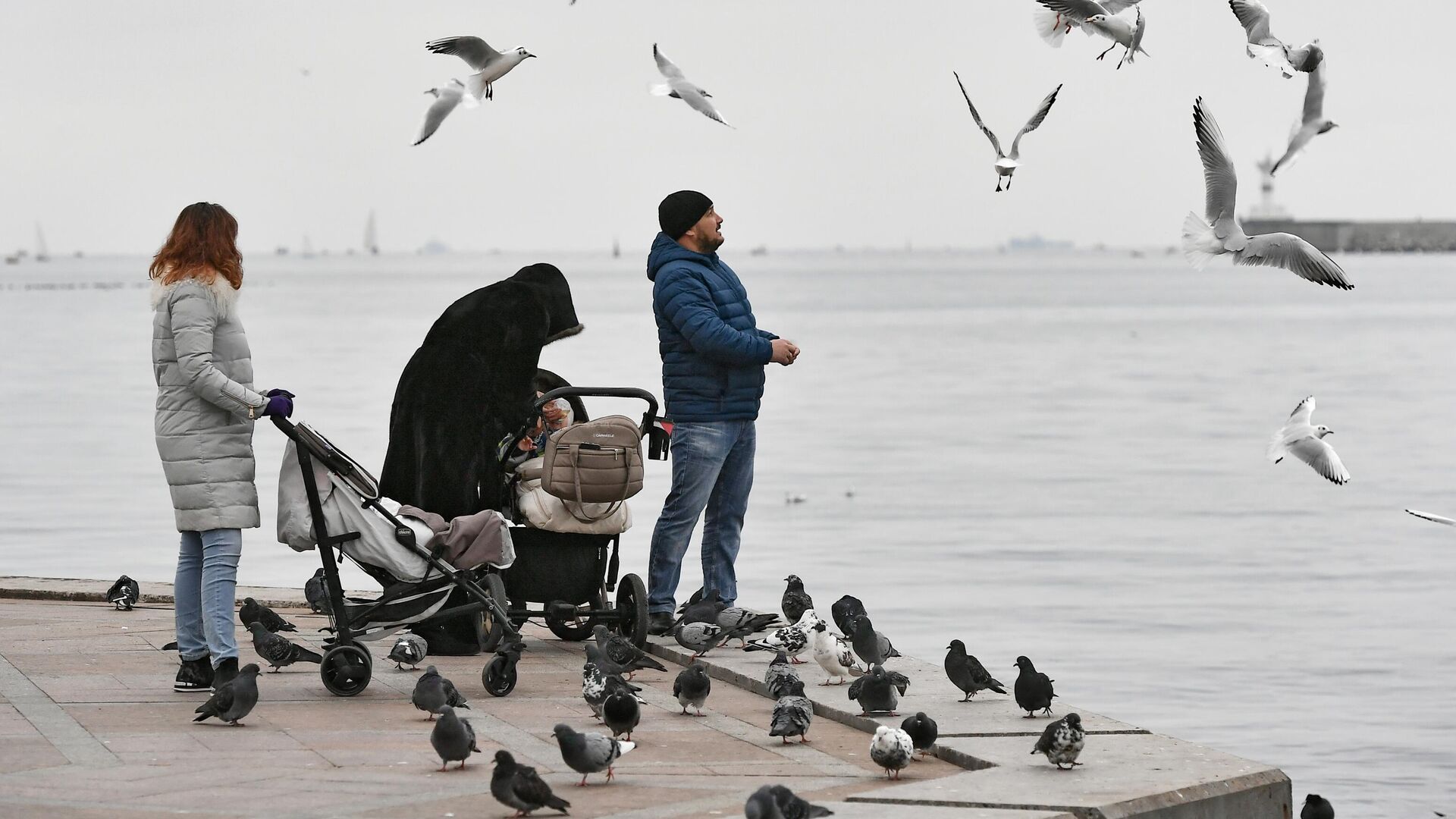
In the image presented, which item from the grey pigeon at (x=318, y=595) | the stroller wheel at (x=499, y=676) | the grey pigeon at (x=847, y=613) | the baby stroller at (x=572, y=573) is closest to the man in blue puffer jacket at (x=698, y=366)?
the baby stroller at (x=572, y=573)

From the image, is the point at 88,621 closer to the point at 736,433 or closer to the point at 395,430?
the point at 395,430

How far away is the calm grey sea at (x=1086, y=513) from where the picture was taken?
10031 millimetres

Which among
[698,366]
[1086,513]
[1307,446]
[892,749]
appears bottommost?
[1086,513]

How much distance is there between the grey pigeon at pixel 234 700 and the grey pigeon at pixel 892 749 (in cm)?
205

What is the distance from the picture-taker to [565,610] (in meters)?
7.80

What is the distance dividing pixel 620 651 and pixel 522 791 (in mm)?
2039

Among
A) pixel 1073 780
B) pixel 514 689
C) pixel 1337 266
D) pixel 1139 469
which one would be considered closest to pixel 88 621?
pixel 514 689

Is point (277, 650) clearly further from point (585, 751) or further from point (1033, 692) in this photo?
point (1033, 692)

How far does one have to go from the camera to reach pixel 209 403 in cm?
679

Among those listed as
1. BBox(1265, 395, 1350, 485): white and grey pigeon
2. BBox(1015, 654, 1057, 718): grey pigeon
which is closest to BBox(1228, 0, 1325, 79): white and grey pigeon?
BBox(1265, 395, 1350, 485): white and grey pigeon

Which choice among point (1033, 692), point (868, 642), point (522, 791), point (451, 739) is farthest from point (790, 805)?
point (868, 642)

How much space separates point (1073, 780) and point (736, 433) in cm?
295

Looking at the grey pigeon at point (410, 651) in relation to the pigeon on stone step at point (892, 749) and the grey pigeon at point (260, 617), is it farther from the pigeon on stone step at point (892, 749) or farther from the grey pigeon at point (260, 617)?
the pigeon on stone step at point (892, 749)

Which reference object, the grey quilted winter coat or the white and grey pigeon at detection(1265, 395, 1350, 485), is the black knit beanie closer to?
the grey quilted winter coat
